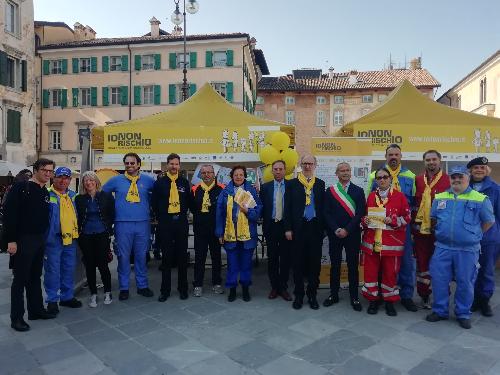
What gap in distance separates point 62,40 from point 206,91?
31453mm

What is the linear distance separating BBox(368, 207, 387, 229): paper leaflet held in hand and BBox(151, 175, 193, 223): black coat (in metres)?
2.29

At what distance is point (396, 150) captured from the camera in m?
4.86

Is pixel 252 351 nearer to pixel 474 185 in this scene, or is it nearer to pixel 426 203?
pixel 426 203

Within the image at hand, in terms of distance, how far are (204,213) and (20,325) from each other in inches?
91.6

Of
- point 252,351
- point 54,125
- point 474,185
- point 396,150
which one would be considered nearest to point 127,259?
point 252,351

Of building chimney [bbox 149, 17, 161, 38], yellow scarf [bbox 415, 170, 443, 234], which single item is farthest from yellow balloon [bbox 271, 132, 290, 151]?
building chimney [bbox 149, 17, 161, 38]

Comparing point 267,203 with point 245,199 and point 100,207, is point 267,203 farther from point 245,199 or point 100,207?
point 100,207

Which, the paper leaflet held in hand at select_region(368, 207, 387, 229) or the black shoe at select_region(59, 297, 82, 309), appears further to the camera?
the black shoe at select_region(59, 297, 82, 309)

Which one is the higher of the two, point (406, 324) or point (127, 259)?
point (127, 259)

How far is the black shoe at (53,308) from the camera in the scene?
4.42 m

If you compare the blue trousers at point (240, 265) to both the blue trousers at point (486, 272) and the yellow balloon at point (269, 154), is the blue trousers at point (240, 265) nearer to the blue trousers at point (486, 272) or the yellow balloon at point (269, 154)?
the yellow balloon at point (269, 154)

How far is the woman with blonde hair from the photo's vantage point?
4.72 metres

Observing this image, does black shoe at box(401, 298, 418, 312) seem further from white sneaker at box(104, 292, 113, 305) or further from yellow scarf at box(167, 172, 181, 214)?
white sneaker at box(104, 292, 113, 305)

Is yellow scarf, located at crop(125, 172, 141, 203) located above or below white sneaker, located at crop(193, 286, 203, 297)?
above
